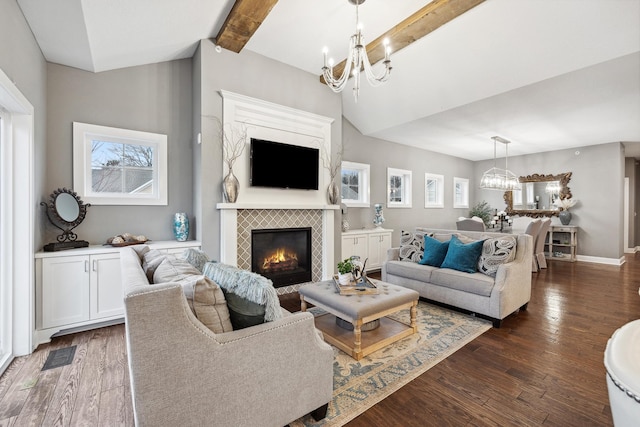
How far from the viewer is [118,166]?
11.1 ft

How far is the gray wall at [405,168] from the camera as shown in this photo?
19.0 ft

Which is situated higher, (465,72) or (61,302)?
(465,72)

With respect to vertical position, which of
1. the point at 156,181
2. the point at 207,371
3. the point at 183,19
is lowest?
the point at 207,371

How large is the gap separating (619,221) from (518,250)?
17.2 feet

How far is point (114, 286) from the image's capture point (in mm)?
2938

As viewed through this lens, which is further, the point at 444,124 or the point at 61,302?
the point at 444,124

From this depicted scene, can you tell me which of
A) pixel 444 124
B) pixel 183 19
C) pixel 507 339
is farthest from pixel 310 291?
pixel 444 124

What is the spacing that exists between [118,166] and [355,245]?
12.0 feet

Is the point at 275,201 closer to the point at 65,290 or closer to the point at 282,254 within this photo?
the point at 282,254

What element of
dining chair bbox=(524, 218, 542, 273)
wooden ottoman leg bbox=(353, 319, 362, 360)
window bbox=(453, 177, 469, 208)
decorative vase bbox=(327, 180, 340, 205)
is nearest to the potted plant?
wooden ottoman leg bbox=(353, 319, 362, 360)

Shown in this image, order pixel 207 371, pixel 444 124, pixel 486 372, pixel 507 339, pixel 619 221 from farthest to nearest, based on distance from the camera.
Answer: pixel 619 221 < pixel 444 124 < pixel 507 339 < pixel 486 372 < pixel 207 371

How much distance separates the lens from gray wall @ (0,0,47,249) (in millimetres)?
2003

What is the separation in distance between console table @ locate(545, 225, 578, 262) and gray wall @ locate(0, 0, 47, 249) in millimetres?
9226

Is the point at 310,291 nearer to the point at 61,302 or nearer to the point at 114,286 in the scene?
the point at 114,286
